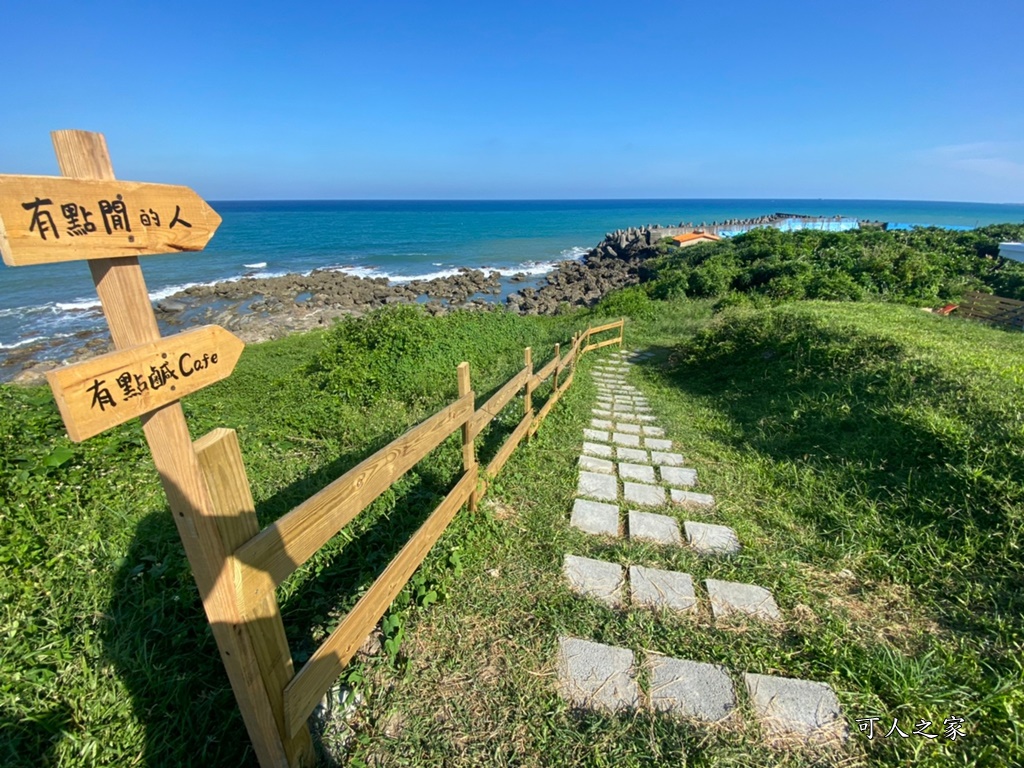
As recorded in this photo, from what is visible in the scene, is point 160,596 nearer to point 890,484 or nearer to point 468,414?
point 468,414

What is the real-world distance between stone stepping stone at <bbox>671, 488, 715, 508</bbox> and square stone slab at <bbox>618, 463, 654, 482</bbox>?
341mm

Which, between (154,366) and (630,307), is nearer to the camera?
(154,366)

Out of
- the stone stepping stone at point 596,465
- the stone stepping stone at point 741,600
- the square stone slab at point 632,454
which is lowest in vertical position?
the square stone slab at point 632,454

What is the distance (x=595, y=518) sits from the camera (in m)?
3.70

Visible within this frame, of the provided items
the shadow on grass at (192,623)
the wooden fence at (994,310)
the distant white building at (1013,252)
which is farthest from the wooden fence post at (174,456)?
the distant white building at (1013,252)

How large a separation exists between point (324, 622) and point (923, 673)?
306 cm

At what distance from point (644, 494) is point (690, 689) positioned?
6.57 ft

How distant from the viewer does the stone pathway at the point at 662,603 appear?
213 centimetres

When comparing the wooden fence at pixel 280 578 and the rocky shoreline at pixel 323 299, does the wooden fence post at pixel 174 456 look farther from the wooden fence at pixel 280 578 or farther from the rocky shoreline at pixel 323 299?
the rocky shoreline at pixel 323 299

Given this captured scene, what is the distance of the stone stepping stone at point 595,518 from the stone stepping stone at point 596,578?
400 millimetres

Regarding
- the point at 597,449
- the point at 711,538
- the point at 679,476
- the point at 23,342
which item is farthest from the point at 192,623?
the point at 23,342

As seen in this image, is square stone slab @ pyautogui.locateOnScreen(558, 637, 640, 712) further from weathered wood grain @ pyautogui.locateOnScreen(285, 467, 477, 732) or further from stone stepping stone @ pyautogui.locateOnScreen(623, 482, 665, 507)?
stone stepping stone @ pyautogui.locateOnScreen(623, 482, 665, 507)

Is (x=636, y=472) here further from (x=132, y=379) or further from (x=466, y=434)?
(x=132, y=379)

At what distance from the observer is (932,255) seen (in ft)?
60.6
